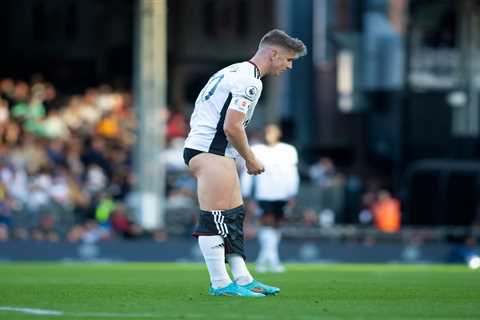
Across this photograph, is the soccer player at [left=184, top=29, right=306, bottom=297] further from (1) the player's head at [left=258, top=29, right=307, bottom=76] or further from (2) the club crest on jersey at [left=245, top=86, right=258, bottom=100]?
(1) the player's head at [left=258, top=29, right=307, bottom=76]

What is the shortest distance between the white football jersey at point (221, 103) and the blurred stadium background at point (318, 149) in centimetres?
1544

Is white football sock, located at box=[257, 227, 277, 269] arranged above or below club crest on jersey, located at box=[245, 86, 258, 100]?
below

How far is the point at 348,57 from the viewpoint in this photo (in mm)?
41625

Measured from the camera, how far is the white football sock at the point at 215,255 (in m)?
12.6

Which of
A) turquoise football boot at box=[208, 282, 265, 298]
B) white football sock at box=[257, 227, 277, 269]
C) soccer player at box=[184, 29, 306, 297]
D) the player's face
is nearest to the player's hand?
soccer player at box=[184, 29, 306, 297]

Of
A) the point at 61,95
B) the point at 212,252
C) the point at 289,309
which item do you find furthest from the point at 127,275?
the point at 61,95

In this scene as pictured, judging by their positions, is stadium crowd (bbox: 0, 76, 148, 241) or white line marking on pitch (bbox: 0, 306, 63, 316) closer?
white line marking on pitch (bbox: 0, 306, 63, 316)

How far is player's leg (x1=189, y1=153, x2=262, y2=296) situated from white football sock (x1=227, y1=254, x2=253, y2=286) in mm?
129

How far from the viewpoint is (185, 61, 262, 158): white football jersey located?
12.6 metres

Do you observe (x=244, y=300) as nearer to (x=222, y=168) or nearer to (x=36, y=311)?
(x=222, y=168)

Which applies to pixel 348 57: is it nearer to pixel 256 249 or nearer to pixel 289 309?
pixel 256 249

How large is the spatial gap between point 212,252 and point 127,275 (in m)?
6.30

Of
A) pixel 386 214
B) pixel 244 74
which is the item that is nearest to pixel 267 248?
pixel 386 214

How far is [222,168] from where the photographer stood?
12.7 metres
